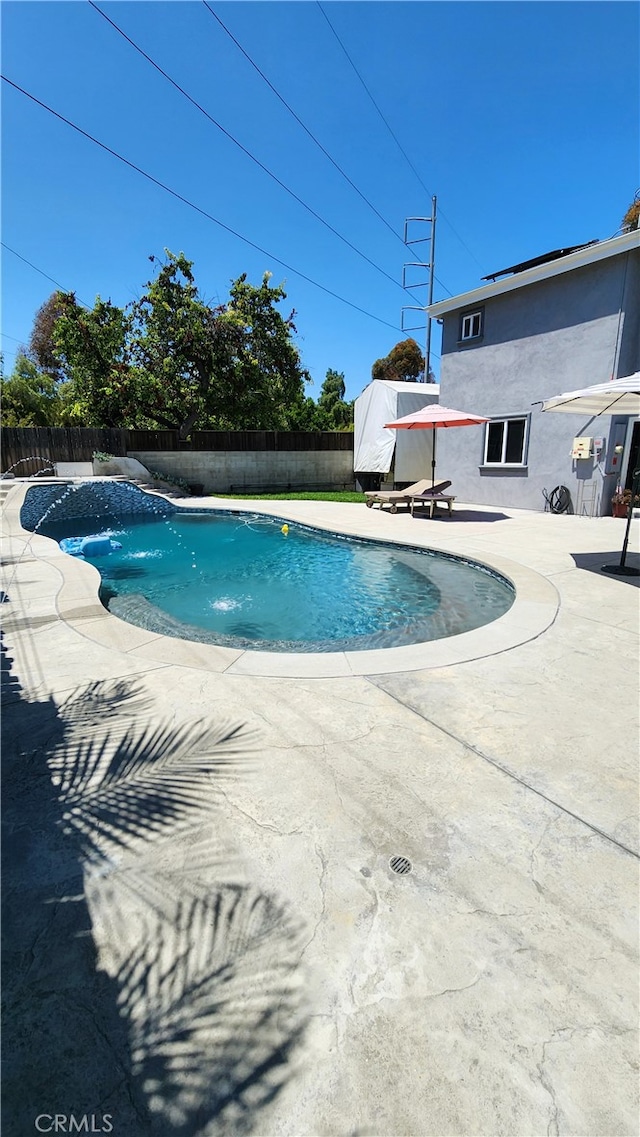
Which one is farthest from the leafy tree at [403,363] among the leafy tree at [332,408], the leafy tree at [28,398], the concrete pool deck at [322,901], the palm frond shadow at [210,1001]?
the palm frond shadow at [210,1001]

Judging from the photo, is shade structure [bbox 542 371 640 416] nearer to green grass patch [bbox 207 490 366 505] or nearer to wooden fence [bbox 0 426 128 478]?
green grass patch [bbox 207 490 366 505]

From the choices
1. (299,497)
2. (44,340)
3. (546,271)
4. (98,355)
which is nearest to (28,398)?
(44,340)

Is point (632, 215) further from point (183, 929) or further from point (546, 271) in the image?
point (183, 929)

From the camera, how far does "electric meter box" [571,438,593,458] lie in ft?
37.0

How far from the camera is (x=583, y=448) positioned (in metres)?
11.4

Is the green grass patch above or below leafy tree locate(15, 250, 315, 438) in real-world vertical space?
below

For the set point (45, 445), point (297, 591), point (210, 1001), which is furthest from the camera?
point (45, 445)

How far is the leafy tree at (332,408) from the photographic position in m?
35.9

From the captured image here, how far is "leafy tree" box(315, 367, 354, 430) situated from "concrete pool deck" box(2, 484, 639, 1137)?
33.8 m

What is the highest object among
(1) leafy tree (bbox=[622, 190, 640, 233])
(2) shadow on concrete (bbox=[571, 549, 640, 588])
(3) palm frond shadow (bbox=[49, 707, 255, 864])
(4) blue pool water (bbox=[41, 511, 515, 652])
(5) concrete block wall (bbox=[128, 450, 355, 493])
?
(1) leafy tree (bbox=[622, 190, 640, 233])

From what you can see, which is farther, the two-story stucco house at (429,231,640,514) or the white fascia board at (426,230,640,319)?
the two-story stucco house at (429,231,640,514)

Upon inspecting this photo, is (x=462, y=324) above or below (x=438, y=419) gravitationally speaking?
above

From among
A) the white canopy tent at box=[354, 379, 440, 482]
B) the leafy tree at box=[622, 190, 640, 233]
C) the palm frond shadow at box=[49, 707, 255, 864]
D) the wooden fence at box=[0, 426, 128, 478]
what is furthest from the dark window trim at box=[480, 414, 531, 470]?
the wooden fence at box=[0, 426, 128, 478]

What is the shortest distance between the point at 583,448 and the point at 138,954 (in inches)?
499
